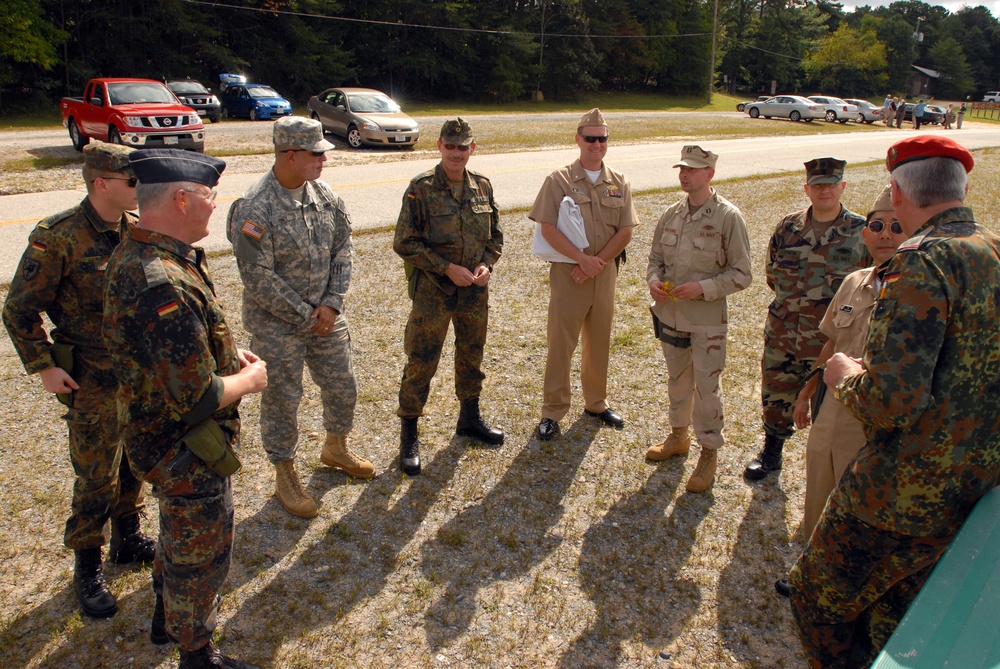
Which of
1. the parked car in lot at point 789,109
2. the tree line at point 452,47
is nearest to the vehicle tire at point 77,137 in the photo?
the tree line at point 452,47

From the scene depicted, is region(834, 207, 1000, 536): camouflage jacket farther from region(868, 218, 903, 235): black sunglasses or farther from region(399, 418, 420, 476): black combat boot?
region(399, 418, 420, 476): black combat boot

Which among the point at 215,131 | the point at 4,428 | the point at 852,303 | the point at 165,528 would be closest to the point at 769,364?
the point at 852,303

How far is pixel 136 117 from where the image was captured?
14.6 m

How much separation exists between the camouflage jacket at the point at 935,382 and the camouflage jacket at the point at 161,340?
2.19 m

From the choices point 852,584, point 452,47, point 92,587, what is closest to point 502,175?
point 92,587

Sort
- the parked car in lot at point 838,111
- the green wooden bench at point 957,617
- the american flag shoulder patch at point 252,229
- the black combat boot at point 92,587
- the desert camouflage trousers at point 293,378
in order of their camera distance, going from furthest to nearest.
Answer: the parked car in lot at point 838,111 → the desert camouflage trousers at point 293,378 → the american flag shoulder patch at point 252,229 → the black combat boot at point 92,587 → the green wooden bench at point 957,617

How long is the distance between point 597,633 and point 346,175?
1219 centimetres

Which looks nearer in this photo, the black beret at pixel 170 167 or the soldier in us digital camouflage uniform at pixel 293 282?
the black beret at pixel 170 167

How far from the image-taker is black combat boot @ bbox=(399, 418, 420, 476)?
172 inches

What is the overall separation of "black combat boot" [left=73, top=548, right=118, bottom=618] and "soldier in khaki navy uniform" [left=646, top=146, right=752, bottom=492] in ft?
10.6

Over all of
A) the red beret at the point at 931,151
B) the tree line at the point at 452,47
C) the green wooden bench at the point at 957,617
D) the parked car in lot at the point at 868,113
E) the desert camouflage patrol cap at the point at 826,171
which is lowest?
the green wooden bench at the point at 957,617

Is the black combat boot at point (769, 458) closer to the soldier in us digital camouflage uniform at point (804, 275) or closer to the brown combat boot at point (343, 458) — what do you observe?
the soldier in us digital camouflage uniform at point (804, 275)

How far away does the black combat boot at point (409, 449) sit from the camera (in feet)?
14.3

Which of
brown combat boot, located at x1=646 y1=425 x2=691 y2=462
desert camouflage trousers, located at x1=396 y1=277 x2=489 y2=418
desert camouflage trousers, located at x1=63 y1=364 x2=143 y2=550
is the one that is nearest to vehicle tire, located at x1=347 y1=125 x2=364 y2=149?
desert camouflage trousers, located at x1=396 y1=277 x2=489 y2=418
